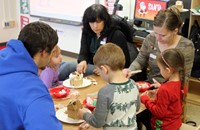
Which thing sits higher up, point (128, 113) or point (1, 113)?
point (1, 113)

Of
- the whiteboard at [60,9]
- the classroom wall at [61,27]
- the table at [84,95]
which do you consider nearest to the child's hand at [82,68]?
the table at [84,95]

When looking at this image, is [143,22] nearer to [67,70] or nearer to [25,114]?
[67,70]

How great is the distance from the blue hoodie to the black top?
1.49m

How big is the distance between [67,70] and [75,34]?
2255mm

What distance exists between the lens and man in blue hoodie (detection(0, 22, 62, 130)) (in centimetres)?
95

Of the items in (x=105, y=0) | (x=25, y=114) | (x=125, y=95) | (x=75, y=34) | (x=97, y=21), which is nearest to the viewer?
Answer: (x=25, y=114)

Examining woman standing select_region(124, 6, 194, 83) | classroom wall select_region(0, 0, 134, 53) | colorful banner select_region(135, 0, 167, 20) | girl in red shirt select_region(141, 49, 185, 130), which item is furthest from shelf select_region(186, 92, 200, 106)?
girl in red shirt select_region(141, 49, 185, 130)

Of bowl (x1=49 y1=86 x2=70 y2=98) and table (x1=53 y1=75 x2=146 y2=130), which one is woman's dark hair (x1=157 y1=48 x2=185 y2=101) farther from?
bowl (x1=49 y1=86 x2=70 y2=98)

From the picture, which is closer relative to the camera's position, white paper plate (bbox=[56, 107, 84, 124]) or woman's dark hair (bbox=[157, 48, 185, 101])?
white paper plate (bbox=[56, 107, 84, 124])

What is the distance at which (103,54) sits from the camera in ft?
4.98

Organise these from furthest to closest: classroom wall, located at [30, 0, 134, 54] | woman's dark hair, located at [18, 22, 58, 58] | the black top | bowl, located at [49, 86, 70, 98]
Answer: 1. classroom wall, located at [30, 0, 134, 54]
2. the black top
3. bowl, located at [49, 86, 70, 98]
4. woman's dark hair, located at [18, 22, 58, 58]

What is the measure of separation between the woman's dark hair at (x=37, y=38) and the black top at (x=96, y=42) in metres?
1.40

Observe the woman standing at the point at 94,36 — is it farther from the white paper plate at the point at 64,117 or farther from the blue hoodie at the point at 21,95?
the blue hoodie at the point at 21,95

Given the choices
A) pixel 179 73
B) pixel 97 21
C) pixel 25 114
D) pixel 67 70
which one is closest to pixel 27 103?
pixel 25 114
